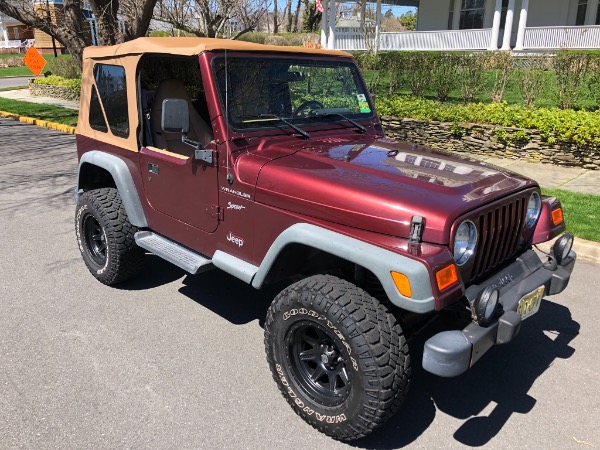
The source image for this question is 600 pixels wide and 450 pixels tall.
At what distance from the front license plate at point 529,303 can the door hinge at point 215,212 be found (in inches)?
71.7

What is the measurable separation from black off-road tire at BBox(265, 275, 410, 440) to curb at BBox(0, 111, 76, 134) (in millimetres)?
11259

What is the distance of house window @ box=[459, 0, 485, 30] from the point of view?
2116 cm

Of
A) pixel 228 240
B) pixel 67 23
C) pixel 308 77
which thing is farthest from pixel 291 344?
pixel 67 23

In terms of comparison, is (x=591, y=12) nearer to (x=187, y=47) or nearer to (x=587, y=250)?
(x=587, y=250)

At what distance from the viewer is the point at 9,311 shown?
402 centimetres

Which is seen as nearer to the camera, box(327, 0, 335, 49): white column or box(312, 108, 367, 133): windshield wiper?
box(312, 108, 367, 133): windshield wiper

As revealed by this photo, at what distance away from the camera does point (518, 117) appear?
8.70 metres

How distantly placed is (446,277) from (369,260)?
359 mm

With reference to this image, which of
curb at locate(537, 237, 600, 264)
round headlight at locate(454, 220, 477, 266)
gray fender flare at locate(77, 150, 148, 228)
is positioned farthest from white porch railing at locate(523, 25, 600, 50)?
round headlight at locate(454, 220, 477, 266)

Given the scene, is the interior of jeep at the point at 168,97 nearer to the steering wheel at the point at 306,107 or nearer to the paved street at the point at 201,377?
the steering wheel at the point at 306,107

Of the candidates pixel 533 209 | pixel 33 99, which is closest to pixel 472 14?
pixel 33 99

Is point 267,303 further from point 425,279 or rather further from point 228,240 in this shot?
point 425,279

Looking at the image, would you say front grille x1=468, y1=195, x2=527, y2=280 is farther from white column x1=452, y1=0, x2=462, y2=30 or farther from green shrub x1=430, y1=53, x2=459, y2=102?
white column x1=452, y1=0, x2=462, y2=30

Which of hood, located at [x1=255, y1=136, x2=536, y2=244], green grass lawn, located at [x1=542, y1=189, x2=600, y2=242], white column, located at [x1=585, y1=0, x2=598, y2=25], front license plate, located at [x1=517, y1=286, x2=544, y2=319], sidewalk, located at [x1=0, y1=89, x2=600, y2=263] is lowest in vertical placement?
green grass lawn, located at [x1=542, y1=189, x2=600, y2=242]
